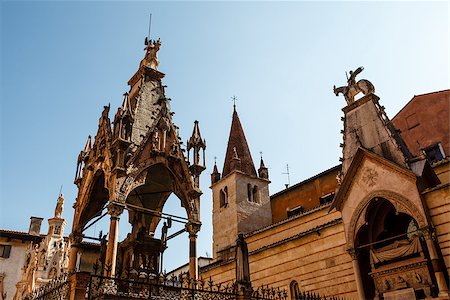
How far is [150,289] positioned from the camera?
9422 millimetres

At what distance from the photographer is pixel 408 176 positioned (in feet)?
45.9

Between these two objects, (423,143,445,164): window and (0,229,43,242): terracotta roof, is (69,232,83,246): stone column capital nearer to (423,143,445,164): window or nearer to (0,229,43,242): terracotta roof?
(423,143,445,164): window

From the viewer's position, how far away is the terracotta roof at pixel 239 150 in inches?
1619

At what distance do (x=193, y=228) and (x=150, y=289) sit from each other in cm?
357

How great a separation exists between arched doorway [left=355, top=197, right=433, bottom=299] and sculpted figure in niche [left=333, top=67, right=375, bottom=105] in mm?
5074

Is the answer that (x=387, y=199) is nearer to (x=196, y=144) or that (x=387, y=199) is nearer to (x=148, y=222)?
(x=196, y=144)

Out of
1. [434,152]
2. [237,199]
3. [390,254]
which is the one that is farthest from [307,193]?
[390,254]

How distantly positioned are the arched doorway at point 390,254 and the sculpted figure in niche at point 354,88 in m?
5.07

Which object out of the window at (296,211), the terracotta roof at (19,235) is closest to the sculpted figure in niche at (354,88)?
the window at (296,211)

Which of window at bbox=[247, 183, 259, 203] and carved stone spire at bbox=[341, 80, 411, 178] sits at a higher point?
window at bbox=[247, 183, 259, 203]

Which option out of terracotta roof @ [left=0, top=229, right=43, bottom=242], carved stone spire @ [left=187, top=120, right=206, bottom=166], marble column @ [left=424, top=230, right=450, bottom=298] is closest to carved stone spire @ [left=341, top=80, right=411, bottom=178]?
marble column @ [left=424, top=230, right=450, bottom=298]

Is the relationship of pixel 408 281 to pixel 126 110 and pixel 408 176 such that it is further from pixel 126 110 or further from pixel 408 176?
pixel 126 110

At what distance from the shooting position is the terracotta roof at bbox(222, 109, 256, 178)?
1619 inches

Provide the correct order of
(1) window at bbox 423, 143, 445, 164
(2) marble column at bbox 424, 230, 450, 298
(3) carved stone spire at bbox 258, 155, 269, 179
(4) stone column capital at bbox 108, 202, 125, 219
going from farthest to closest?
(3) carved stone spire at bbox 258, 155, 269, 179 → (1) window at bbox 423, 143, 445, 164 → (2) marble column at bbox 424, 230, 450, 298 → (4) stone column capital at bbox 108, 202, 125, 219
